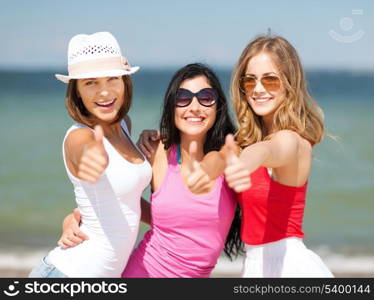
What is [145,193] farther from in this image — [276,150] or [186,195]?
[276,150]

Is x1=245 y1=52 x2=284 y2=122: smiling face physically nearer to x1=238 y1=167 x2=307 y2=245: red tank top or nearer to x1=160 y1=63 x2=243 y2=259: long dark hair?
x1=160 y1=63 x2=243 y2=259: long dark hair

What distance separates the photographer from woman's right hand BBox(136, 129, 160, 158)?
4.16 m

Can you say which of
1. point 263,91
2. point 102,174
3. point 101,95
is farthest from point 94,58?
point 263,91

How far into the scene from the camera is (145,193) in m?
11.6

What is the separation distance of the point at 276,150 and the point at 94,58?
126cm

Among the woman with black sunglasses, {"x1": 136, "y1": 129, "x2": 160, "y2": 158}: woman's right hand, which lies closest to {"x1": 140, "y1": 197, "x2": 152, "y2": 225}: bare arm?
the woman with black sunglasses

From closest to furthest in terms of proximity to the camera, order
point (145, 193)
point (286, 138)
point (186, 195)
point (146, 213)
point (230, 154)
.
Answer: point (230, 154) < point (286, 138) < point (186, 195) < point (146, 213) < point (145, 193)

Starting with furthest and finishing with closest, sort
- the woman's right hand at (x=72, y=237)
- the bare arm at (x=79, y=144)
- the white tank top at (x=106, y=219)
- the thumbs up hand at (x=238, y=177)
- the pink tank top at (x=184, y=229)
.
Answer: the pink tank top at (x=184, y=229), the woman's right hand at (x=72, y=237), the white tank top at (x=106, y=219), the bare arm at (x=79, y=144), the thumbs up hand at (x=238, y=177)

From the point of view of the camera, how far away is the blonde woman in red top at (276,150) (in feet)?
12.0

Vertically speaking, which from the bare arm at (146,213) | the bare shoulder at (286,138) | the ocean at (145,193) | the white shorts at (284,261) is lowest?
the white shorts at (284,261)

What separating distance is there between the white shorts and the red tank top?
0.15 feet

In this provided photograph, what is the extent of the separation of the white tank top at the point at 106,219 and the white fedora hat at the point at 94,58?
345 mm

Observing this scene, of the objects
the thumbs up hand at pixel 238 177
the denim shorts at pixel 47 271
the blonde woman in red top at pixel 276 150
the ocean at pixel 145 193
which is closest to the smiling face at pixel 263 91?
the blonde woman in red top at pixel 276 150

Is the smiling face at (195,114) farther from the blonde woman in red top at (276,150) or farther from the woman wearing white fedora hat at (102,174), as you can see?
the woman wearing white fedora hat at (102,174)
